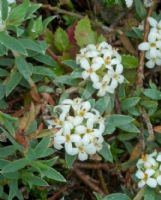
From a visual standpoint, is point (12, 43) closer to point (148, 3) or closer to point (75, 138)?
point (75, 138)

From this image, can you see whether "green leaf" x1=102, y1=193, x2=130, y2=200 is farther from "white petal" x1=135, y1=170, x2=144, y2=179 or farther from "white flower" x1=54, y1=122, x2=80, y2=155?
"white flower" x1=54, y1=122, x2=80, y2=155

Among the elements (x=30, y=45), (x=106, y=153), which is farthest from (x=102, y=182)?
(x=30, y=45)

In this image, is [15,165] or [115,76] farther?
[115,76]

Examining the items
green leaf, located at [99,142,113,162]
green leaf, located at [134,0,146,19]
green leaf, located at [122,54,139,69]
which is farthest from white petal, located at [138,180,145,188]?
green leaf, located at [134,0,146,19]

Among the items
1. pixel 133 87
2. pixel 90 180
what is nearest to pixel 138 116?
pixel 133 87

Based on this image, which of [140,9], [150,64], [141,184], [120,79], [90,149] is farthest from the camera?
[140,9]

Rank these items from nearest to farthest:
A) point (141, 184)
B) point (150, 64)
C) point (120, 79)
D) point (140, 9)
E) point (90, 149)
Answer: point (90, 149) → point (141, 184) → point (120, 79) → point (150, 64) → point (140, 9)

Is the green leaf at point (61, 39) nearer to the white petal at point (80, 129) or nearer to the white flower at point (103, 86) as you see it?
the white flower at point (103, 86)
